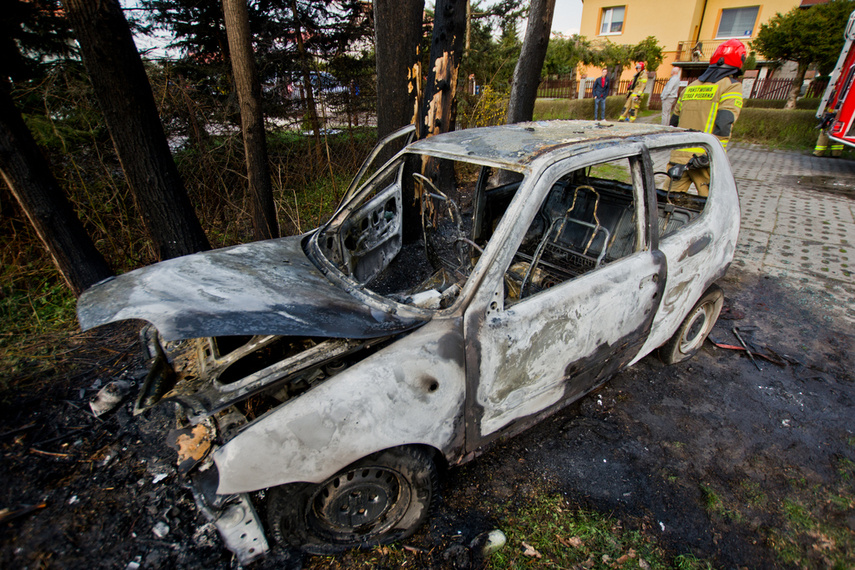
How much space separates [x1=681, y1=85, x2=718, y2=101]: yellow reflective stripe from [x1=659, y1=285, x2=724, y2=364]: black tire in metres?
3.42

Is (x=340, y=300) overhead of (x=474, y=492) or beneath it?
overhead

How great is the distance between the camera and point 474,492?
2.16 meters

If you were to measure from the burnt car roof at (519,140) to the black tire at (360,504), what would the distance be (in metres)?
1.47

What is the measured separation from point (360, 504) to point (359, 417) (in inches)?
21.4

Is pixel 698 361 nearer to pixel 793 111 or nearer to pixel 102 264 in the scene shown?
pixel 102 264

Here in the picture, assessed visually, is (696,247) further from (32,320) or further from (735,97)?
(32,320)

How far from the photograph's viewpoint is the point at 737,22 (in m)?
20.3

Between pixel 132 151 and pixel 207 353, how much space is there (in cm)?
267

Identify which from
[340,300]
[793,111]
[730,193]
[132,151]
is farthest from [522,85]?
[793,111]

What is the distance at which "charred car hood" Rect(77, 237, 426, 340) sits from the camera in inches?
56.1

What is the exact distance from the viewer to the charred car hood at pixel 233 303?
1.42 meters

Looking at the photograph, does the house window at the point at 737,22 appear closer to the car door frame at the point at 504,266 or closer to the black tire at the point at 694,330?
the black tire at the point at 694,330

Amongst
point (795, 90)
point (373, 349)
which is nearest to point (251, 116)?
point (373, 349)

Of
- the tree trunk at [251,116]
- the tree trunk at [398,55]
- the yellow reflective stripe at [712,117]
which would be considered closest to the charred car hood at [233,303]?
the tree trunk at [251,116]
